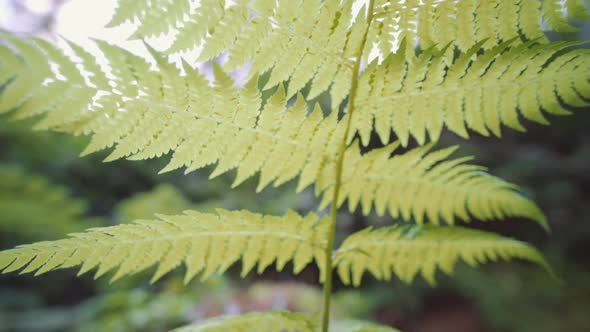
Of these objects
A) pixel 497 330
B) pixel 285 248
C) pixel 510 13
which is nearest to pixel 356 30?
pixel 510 13

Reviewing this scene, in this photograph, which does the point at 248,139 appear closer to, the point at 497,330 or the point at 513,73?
the point at 513,73

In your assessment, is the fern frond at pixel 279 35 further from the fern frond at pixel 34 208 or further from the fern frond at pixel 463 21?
the fern frond at pixel 34 208

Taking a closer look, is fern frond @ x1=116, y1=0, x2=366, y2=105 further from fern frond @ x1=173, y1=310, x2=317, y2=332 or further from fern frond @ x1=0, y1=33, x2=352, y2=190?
fern frond @ x1=173, y1=310, x2=317, y2=332

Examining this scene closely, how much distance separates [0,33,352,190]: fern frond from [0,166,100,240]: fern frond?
3.53 metres

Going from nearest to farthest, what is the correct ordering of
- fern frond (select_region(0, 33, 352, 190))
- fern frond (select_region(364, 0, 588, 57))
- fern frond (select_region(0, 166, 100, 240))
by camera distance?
fern frond (select_region(0, 33, 352, 190))
fern frond (select_region(364, 0, 588, 57))
fern frond (select_region(0, 166, 100, 240))

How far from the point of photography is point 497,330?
3.13m

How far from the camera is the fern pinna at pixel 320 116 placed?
0.44 m

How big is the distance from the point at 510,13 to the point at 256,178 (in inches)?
146

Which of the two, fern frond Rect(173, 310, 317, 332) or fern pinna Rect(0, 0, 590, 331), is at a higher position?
fern pinna Rect(0, 0, 590, 331)

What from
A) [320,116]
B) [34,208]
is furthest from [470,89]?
[34,208]

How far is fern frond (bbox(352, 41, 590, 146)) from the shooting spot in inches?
17.5

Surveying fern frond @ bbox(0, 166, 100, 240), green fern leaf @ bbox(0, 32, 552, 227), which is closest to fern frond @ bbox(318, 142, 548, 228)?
green fern leaf @ bbox(0, 32, 552, 227)

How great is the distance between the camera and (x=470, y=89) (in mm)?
479

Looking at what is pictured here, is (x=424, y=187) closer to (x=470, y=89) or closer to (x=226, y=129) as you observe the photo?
(x=470, y=89)
